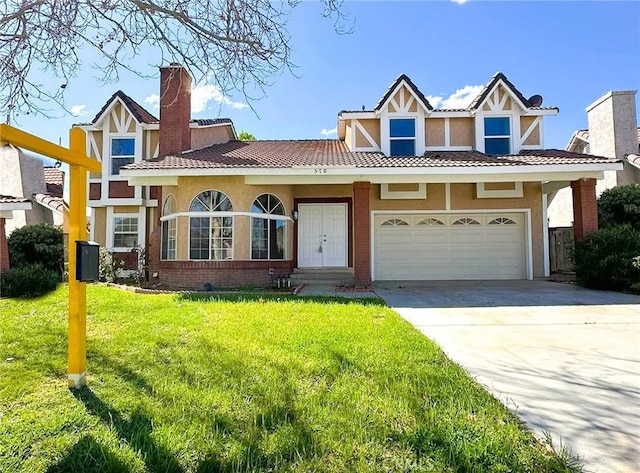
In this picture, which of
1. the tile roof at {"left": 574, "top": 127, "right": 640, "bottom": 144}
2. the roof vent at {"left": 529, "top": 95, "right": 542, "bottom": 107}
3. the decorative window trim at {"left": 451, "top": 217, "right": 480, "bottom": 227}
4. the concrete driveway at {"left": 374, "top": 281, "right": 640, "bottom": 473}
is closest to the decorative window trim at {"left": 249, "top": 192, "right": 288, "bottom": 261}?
the concrete driveway at {"left": 374, "top": 281, "right": 640, "bottom": 473}

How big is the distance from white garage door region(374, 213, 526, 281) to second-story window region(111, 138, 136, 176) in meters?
11.4

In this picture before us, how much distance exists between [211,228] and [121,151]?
7.74 meters

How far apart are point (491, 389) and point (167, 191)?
1261cm

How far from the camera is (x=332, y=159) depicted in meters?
13.4

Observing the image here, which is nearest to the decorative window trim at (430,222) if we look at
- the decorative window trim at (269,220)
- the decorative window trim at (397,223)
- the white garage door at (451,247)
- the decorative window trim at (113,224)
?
the white garage door at (451,247)

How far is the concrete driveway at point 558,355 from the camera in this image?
3047 mm

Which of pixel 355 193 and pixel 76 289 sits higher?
pixel 355 193

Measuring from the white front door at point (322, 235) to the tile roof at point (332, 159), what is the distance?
2052 millimetres

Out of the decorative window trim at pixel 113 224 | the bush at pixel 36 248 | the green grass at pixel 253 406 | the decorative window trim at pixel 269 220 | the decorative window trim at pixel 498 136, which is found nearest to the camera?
the green grass at pixel 253 406

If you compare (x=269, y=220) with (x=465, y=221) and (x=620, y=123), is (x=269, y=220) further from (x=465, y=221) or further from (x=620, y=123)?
(x=620, y=123)

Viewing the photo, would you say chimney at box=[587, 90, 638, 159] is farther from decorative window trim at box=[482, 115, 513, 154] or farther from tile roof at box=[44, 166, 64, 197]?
tile roof at box=[44, 166, 64, 197]

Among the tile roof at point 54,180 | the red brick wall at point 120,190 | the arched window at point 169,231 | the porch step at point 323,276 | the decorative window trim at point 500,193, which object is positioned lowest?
the porch step at point 323,276

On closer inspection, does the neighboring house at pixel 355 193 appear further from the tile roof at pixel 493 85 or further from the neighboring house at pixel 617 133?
the neighboring house at pixel 617 133

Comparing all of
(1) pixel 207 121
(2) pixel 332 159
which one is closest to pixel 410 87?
(2) pixel 332 159
